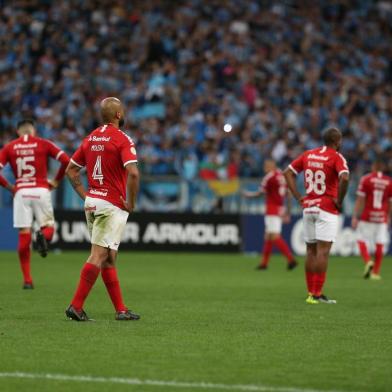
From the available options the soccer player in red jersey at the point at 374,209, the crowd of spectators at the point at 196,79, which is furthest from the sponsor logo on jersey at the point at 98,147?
the crowd of spectators at the point at 196,79

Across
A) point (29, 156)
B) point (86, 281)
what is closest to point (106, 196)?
point (86, 281)

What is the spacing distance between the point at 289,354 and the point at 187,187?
17955 millimetres

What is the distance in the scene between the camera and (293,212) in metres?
27.8

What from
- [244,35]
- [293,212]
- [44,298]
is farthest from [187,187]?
[44,298]

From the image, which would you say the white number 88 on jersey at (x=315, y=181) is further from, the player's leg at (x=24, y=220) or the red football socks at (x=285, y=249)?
the red football socks at (x=285, y=249)

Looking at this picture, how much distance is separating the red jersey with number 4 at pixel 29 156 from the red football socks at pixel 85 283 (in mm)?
4694

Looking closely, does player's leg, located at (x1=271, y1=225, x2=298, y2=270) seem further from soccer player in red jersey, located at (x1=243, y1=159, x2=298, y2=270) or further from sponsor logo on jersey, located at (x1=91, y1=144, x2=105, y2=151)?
sponsor logo on jersey, located at (x1=91, y1=144, x2=105, y2=151)

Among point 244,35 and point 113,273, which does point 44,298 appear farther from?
point 244,35

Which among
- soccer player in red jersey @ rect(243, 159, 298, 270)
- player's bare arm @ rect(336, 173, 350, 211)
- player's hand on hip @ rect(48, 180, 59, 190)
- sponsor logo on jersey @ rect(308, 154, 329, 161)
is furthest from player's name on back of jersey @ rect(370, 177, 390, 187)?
player's hand on hip @ rect(48, 180, 59, 190)

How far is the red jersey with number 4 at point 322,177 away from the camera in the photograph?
13867mm

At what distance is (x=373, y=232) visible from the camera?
2088 centimetres

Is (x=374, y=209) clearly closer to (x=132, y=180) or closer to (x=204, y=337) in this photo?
(x=132, y=180)

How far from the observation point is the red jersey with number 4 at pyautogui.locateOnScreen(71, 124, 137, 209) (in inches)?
431

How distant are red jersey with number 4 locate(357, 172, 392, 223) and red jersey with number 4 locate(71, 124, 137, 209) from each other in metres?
10.3
